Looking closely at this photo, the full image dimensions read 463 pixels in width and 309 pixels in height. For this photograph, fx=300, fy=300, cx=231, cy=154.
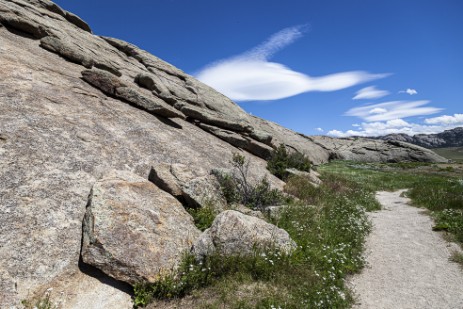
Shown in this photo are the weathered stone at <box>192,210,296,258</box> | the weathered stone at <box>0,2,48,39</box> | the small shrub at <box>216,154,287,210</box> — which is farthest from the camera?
the weathered stone at <box>0,2,48,39</box>

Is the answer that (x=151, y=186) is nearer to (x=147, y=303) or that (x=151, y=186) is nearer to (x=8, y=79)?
(x=147, y=303)

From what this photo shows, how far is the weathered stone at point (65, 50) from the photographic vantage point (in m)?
20.7

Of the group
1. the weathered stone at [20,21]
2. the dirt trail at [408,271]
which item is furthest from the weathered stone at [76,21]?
the dirt trail at [408,271]

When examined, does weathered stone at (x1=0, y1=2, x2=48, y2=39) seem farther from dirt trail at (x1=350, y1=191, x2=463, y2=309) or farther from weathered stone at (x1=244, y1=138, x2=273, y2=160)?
dirt trail at (x1=350, y1=191, x2=463, y2=309)

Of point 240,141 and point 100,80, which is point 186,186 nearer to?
point 100,80

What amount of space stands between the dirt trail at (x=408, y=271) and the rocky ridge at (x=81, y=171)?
9.85 feet

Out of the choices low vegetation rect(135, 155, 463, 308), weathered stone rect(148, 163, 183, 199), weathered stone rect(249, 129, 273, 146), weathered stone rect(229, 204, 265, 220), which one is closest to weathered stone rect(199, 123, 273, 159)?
weathered stone rect(249, 129, 273, 146)

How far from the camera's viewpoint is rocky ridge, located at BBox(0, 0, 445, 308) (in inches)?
303

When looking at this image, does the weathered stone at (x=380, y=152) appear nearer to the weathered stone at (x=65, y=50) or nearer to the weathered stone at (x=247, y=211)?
the weathered stone at (x=65, y=50)

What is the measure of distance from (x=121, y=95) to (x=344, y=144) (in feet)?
279

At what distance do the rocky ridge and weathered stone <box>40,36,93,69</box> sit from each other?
77mm

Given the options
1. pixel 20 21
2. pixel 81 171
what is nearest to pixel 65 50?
pixel 20 21

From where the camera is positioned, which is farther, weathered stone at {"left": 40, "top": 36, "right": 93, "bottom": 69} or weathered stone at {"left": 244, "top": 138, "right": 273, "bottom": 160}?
weathered stone at {"left": 244, "top": 138, "right": 273, "bottom": 160}

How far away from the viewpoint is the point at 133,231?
339 inches
